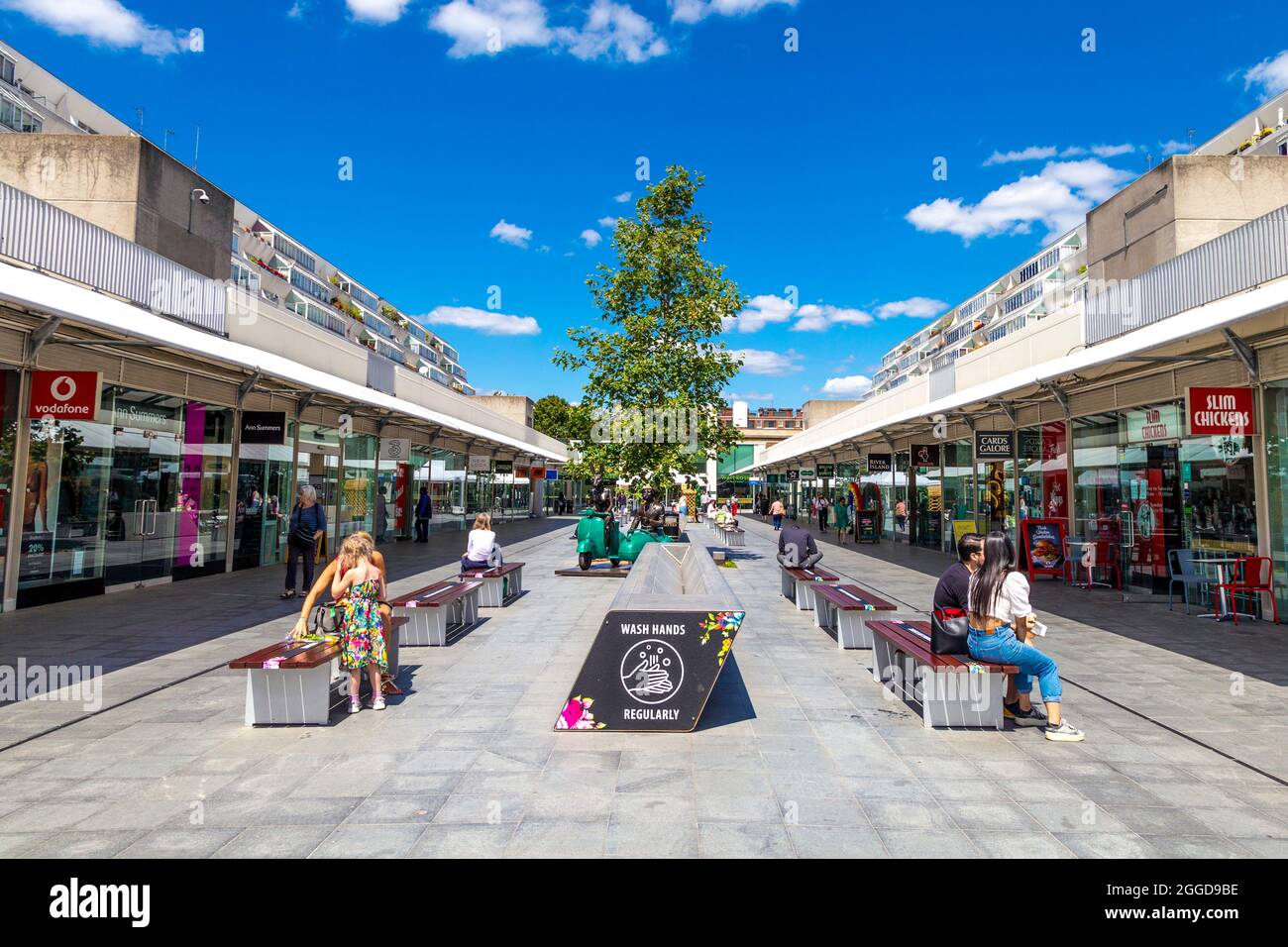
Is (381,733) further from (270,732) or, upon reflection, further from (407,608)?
(407,608)

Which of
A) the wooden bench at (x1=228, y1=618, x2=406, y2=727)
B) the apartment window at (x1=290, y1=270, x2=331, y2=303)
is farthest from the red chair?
the apartment window at (x1=290, y1=270, x2=331, y2=303)

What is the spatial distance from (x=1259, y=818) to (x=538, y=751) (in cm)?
393

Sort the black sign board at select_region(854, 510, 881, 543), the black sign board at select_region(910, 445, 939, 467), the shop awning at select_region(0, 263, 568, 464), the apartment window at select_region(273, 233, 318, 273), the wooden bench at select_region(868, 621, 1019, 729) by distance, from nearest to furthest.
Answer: the wooden bench at select_region(868, 621, 1019, 729) → the shop awning at select_region(0, 263, 568, 464) → the black sign board at select_region(910, 445, 939, 467) → the black sign board at select_region(854, 510, 881, 543) → the apartment window at select_region(273, 233, 318, 273)

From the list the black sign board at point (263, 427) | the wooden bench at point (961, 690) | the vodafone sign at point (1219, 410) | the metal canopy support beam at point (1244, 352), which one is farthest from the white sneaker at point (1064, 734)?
the black sign board at point (263, 427)

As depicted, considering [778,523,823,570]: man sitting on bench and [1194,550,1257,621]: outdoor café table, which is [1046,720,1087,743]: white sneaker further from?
[1194,550,1257,621]: outdoor café table

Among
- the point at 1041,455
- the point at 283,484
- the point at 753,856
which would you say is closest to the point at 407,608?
the point at 753,856

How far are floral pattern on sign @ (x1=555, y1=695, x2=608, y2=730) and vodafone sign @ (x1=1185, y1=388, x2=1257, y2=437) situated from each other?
8893mm

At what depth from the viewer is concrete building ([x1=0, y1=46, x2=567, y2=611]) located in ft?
30.9

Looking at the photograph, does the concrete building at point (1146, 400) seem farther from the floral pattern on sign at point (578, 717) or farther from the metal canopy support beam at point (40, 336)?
the metal canopy support beam at point (40, 336)

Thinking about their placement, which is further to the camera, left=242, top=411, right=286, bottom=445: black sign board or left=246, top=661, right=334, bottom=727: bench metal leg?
left=242, top=411, right=286, bottom=445: black sign board

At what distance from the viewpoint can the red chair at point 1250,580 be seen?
9.52m

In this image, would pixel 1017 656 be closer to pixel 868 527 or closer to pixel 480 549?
pixel 480 549

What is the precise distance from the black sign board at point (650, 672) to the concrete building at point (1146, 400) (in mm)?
6150

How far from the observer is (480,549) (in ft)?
34.1
